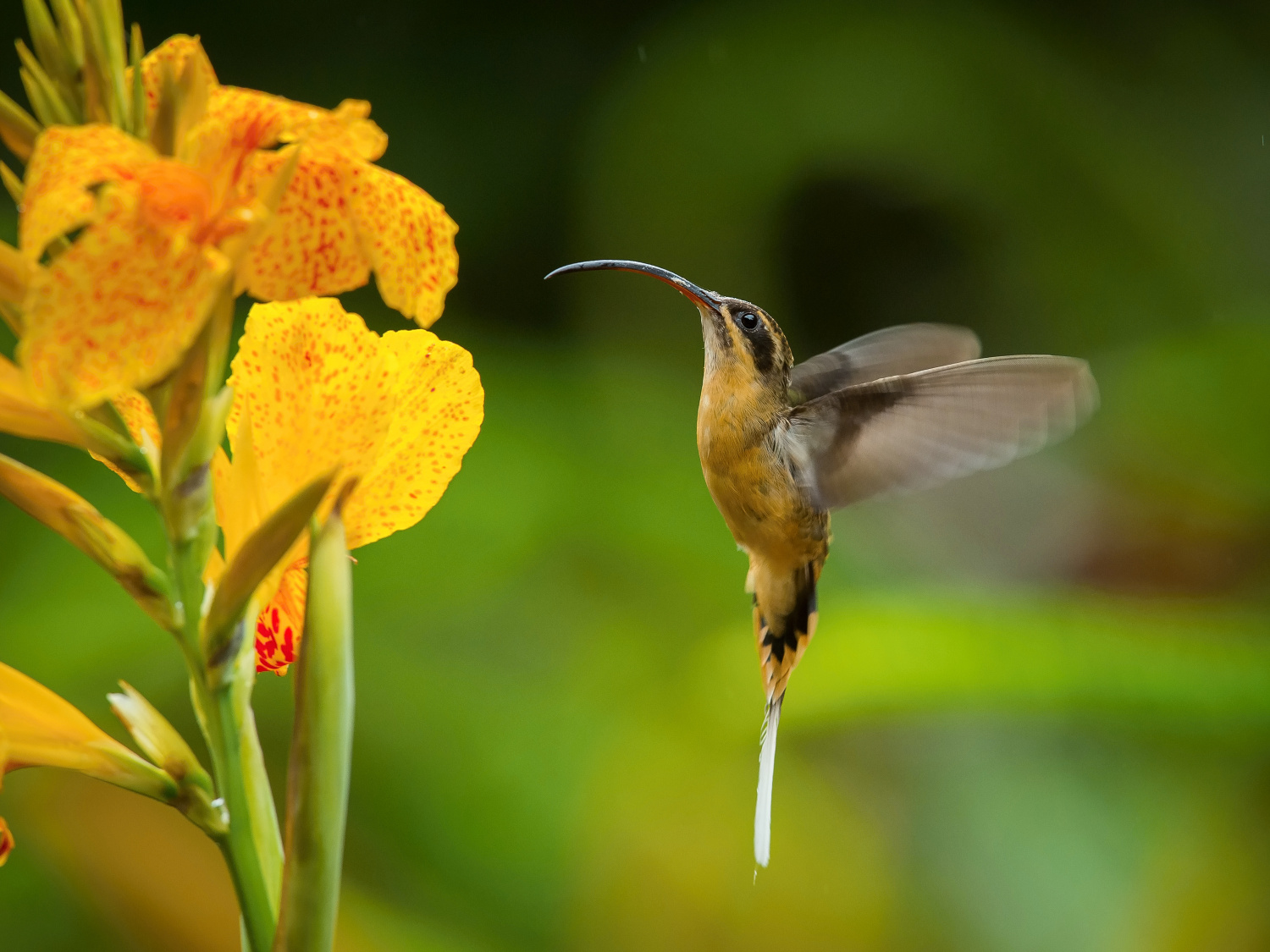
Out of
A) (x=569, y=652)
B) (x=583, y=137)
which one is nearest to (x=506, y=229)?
(x=583, y=137)

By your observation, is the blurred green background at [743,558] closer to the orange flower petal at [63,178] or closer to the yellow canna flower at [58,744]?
the yellow canna flower at [58,744]

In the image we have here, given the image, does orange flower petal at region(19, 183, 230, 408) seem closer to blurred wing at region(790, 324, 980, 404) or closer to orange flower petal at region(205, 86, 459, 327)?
orange flower petal at region(205, 86, 459, 327)

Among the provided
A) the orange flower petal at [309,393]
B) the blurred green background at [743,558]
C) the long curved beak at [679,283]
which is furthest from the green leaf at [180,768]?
the blurred green background at [743,558]

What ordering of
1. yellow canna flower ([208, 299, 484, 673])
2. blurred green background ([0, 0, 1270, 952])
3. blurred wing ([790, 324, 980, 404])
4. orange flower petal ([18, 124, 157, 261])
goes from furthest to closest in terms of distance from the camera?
blurred green background ([0, 0, 1270, 952])
blurred wing ([790, 324, 980, 404])
yellow canna flower ([208, 299, 484, 673])
orange flower petal ([18, 124, 157, 261])

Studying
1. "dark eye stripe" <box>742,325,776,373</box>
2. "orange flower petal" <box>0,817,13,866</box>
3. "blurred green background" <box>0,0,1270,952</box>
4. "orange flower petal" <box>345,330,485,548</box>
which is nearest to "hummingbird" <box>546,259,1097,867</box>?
"dark eye stripe" <box>742,325,776,373</box>

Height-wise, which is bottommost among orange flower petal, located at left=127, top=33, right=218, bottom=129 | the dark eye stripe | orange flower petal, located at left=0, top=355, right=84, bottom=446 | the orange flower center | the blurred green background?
the blurred green background

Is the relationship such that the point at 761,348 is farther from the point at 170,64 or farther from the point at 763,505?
the point at 170,64

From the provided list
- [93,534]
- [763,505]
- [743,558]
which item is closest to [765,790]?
[763,505]
